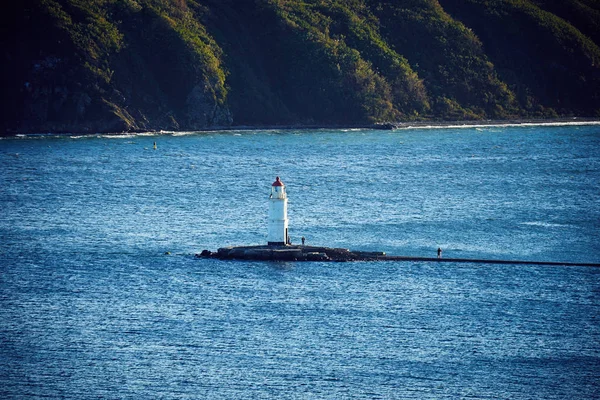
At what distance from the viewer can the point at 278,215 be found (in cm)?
6412

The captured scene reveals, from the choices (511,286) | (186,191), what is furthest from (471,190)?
(511,286)

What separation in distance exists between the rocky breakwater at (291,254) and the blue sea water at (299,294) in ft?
2.70

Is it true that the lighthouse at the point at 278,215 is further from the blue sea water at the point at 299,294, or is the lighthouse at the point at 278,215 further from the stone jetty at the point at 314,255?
the blue sea water at the point at 299,294

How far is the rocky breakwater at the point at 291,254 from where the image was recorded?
64.4 meters

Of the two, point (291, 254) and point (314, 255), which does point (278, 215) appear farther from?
point (314, 255)

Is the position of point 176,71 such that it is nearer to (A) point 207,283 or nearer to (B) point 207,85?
(B) point 207,85

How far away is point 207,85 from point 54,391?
134992mm

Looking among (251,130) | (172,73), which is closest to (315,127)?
(251,130)

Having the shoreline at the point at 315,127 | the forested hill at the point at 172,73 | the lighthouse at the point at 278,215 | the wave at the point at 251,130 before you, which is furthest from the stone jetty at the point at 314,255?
the forested hill at the point at 172,73

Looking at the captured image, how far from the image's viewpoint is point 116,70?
173625 millimetres

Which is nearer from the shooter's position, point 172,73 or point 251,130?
point 251,130

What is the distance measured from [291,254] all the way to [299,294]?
6.69m

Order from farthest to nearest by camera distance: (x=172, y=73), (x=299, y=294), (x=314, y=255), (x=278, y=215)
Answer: (x=172, y=73)
(x=314, y=255)
(x=278, y=215)
(x=299, y=294)

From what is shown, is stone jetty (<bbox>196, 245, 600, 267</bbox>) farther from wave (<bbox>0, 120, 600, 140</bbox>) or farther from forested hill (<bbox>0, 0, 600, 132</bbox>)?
forested hill (<bbox>0, 0, 600, 132</bbox>)
